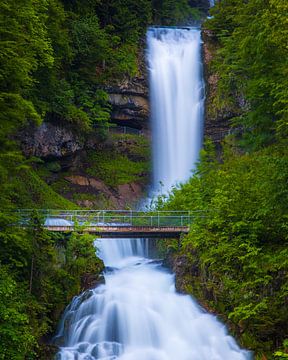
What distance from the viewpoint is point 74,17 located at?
98.5ft

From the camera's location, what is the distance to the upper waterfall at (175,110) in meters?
31.0

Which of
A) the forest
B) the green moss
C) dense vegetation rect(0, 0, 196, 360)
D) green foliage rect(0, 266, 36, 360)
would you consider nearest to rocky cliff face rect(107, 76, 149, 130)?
dense vegetation rect(0, 0, 196, 360)

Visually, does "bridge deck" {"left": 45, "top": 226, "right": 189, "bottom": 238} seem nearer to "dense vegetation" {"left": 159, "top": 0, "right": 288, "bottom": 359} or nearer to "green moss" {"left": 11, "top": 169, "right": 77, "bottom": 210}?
"dense vegetation" {"left": 159, "top": 0, "right": 288, "bottom": 359}

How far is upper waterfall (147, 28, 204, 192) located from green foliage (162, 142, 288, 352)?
14640mm

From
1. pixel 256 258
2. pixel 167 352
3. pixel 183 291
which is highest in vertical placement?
pixel 256 258

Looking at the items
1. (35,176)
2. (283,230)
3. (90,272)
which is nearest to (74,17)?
(35,176)

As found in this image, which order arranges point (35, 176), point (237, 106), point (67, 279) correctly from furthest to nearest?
point (237, 106), point (35, 176), point (67, 279)

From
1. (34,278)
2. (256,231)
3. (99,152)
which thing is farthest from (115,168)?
(256,231)

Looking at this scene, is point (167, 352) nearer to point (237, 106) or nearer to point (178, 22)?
point (237, 106)

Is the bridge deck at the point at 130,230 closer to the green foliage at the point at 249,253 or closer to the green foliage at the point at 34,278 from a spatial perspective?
the green foliage at the point at 34,278

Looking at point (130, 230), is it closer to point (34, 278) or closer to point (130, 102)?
point (34, 278)

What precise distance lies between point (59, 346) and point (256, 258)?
6173mm

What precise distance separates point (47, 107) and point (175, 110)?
10.2m

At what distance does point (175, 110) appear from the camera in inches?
1261
